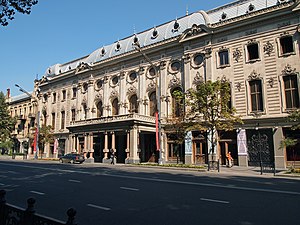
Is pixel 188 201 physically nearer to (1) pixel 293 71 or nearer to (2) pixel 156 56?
(1) pixel 293 71

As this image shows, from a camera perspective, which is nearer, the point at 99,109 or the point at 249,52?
the point at 249,52

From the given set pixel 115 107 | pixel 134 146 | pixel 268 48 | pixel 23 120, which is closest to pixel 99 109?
pixel 115 107

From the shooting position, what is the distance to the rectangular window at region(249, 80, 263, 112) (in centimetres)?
2852

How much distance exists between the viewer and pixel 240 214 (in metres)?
7.35

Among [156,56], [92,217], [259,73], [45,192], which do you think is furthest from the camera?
[156,56]

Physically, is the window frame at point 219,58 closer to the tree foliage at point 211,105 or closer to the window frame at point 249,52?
the window frame at point 249,52

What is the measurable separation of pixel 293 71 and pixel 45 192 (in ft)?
83.9

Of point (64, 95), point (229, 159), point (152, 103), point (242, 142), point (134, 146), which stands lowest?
point (229, 159)

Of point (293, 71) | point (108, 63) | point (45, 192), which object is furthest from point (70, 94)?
point (45, 192)

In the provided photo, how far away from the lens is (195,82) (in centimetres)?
3350

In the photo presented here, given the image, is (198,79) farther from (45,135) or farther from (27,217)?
(27,217)

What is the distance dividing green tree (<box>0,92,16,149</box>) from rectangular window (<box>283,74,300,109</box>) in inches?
2292

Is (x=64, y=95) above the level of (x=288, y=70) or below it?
above

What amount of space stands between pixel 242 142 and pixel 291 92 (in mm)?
7050
